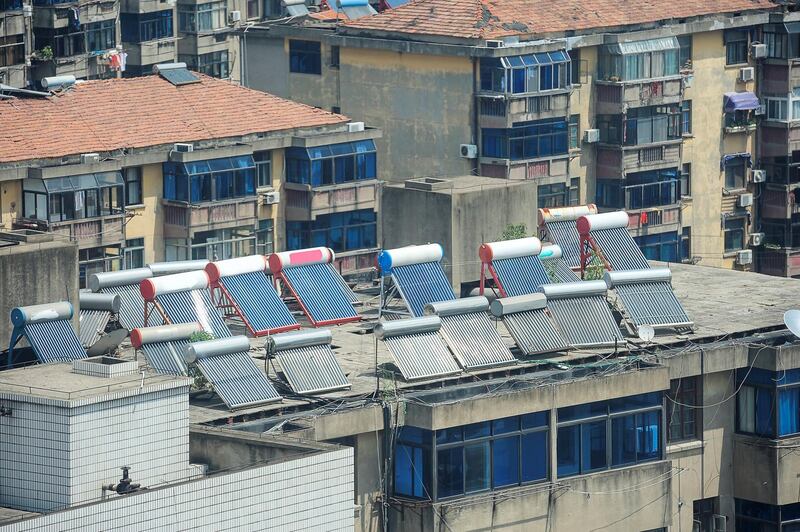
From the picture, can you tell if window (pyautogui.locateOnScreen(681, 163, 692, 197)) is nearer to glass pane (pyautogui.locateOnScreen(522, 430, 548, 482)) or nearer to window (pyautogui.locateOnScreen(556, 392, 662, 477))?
window (pyautogui.locateOnScreen(556, 392, 662, 477))

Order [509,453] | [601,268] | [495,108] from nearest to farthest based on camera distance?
[509,453], [601,268], [495,108]

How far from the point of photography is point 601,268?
8125 centimetres

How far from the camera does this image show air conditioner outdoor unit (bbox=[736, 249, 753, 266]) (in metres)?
118

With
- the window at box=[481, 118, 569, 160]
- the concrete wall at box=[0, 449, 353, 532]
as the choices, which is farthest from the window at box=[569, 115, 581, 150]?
the concrete wall at box=[0, 449, 353, 532]

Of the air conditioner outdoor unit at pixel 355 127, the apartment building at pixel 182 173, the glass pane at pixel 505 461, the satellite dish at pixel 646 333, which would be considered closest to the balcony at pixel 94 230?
the apartment building at pixel 182 173

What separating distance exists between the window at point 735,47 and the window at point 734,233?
6399mm

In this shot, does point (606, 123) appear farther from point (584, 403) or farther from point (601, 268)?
point (584, 403)

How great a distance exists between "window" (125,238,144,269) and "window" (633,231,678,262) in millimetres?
23204

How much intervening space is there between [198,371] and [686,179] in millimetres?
50488

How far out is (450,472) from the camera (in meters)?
69.0

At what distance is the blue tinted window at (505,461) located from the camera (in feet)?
229

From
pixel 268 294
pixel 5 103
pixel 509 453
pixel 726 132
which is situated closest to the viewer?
pixel 509 453

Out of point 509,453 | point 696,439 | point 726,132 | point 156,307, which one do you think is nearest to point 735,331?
point 696,439

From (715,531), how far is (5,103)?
32142mm
